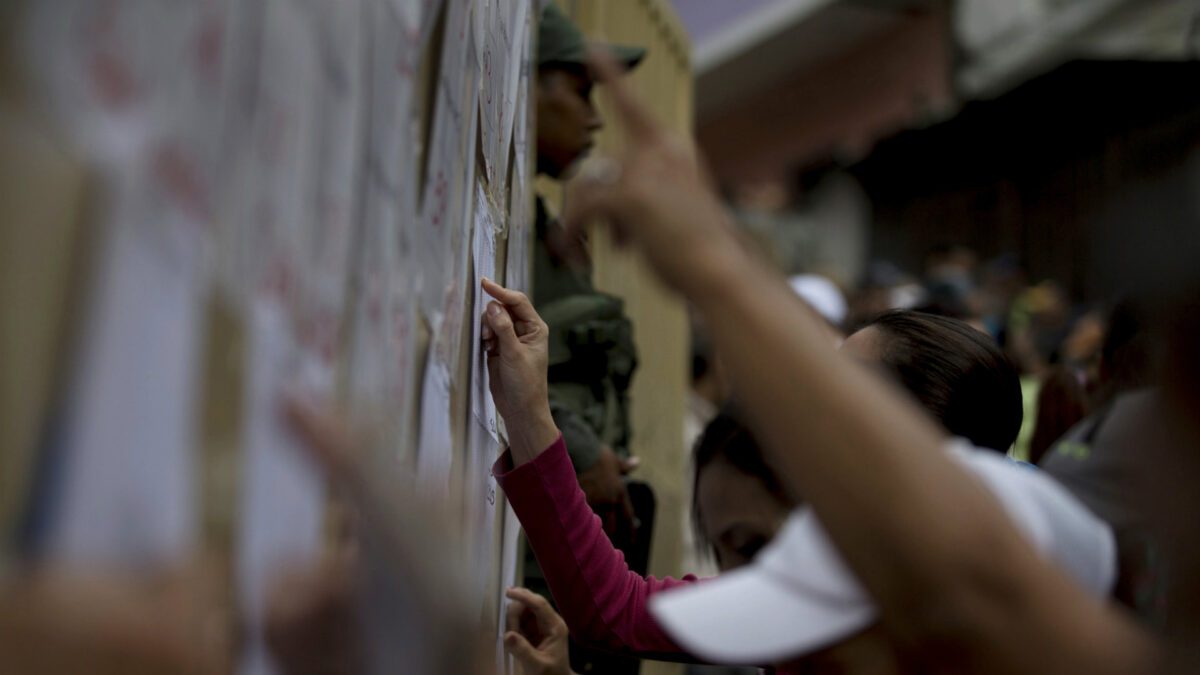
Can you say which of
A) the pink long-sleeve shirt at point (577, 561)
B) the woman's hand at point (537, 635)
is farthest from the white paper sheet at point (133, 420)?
the woman's hand at point (537, 635)

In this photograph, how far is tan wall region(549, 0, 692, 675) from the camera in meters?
3.09

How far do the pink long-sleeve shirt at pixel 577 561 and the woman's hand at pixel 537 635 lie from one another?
12cm

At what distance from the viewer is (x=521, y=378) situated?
1482mm

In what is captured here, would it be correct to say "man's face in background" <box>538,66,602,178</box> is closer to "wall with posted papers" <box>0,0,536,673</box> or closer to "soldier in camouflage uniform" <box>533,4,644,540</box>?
"soldier in camouflage uniform" <box>533,4,644,540</box>

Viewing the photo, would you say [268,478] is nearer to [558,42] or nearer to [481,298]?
[481,298]

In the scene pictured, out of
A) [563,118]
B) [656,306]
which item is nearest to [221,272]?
[563,118]

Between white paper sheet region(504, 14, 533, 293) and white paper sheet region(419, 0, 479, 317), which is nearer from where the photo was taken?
white paper sheet region(419, 0, 479, 317)

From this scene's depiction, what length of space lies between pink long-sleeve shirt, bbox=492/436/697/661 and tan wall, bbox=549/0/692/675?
1.19 m

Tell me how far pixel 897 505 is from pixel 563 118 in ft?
5.60

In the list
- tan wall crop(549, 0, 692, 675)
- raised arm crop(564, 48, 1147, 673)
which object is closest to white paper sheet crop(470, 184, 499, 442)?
raised arm crop(564, 48, 1147, 673)

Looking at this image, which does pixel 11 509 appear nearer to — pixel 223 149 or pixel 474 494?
pixel 223 149

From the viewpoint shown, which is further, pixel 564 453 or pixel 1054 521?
pixel 564 453

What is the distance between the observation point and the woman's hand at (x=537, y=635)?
5.57ft

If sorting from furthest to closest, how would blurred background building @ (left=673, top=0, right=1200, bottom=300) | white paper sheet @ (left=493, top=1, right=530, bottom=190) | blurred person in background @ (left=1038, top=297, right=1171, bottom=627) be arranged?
blurred background building @ (left=673, top=0, right=1200, bottom=300) → white paper sheet @ (left=493, top=1, right=530, bottom=190) → blurred person in background @ (left=1038, top=297, right=1171, bottom=627)
